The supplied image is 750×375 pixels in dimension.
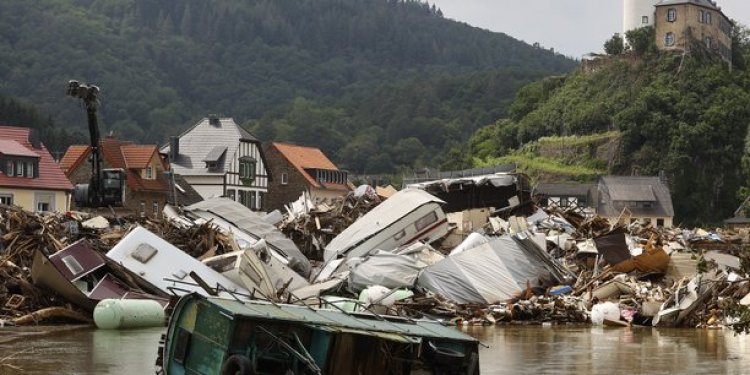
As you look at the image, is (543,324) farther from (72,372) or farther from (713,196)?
(713,196)

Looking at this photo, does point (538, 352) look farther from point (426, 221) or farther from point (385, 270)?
point (426, 221)

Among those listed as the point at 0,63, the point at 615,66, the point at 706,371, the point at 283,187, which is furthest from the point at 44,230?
the point at 0,63

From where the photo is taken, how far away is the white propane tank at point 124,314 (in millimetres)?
31719

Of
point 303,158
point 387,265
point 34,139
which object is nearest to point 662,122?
point 303,158

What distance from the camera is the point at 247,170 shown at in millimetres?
90188

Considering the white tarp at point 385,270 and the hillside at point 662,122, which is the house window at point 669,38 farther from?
the white tarp at point 385,270

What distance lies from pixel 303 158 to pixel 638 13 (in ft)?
179

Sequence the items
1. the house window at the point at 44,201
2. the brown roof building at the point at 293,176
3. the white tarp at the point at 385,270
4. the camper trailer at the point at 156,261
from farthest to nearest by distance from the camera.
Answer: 1. the brown roof building at the point at 293,176
2. the house window at the point at 44,201
3. the white tarp at the point at 385,270
4. the camper trailer at the point at 156,261

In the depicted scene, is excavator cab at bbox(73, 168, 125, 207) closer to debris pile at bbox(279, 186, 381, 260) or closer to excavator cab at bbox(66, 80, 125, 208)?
excavator cab at bbox(66, 80, 125, 208)

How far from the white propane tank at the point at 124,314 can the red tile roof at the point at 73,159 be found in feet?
137

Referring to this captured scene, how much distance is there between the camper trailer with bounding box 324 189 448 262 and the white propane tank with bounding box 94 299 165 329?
37.2 ft

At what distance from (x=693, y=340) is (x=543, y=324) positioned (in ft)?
16.8

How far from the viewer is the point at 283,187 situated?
335 feet

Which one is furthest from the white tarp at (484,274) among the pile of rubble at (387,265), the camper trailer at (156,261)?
the camper trailer at (156,261)
